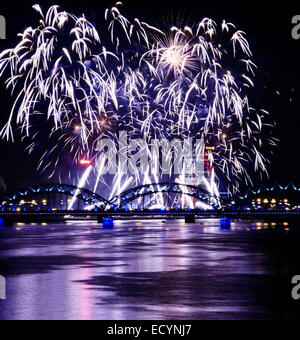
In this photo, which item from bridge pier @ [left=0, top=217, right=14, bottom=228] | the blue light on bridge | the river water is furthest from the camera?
bridge pier @ [left=0, top=217, right=14, bottom=228]

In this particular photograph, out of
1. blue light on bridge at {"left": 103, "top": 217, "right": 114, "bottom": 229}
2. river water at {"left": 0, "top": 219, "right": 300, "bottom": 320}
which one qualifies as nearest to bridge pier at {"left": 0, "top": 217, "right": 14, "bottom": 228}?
blue light on bridge at {"left": 103, "top": 217, "right": 114, "bottom": 229}

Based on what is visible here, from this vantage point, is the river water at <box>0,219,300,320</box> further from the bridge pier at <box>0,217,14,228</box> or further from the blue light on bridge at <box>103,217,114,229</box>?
Result: the bridge pier at <box>0,217,14,228</box>

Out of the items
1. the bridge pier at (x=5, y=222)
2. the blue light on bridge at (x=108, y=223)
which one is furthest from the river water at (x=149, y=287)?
the bridge pier at (x=5, y=222)

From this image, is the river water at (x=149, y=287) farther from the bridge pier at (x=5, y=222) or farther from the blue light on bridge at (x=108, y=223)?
the bridge pier at (x=5, y=222)

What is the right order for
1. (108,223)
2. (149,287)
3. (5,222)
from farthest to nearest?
(5,222), (108,223), (149,287)

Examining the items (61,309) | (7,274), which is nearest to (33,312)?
(61,309)

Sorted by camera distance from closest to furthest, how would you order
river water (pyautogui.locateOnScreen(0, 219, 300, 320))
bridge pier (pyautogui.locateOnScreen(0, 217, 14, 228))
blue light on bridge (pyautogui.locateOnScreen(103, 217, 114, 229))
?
river water (pyautogui.locateOnScreen(0, 219, 300, 320)) → blue light on bridge (pyautogui.locateOnScreen(103, 217, 114, 229)) → bridge pier (pyautogui.locateOnScreen(0, 217, 14, 228))

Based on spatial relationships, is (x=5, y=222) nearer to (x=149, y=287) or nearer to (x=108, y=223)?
(x=108, y=223)

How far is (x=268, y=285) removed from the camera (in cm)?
3228

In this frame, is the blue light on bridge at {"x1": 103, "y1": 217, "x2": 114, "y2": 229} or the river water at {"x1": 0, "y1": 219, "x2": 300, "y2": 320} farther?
the blue light on bridge at {"x1": 103, "y1": 217, "x2": 114, "y2": 229}

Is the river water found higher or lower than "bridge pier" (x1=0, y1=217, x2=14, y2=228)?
lower

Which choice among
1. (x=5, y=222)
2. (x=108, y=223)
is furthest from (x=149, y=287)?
(x=5, y=222)
